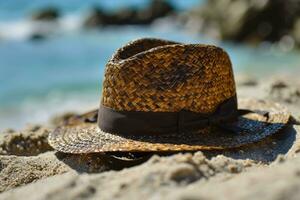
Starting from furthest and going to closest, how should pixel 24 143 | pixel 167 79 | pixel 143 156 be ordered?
pixel 24 143, pixel 167 79, pixel 143 156

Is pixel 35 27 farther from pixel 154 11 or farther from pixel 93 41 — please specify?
pixel 93 41

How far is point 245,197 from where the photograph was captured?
2.56 meters

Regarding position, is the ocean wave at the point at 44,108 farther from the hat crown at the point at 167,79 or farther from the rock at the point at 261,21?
the rock at the point at 261,21

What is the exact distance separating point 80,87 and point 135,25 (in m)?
23.5

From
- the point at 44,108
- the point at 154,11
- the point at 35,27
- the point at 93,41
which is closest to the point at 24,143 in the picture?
the point at 44,108

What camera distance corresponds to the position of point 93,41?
84.9 ft

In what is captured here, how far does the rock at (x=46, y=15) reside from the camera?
3822cm

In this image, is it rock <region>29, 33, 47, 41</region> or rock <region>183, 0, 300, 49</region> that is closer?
rock <region>183, 0, 300, 49</region>

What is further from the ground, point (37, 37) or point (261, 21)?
point (261, 21)

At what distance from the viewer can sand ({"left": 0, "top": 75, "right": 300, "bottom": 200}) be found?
8.86 ft

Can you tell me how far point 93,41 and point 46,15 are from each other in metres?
13.7

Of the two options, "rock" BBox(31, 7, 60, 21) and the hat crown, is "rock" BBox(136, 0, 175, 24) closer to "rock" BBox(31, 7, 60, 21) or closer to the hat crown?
"rock" BBox(31, 7, 60, 21)

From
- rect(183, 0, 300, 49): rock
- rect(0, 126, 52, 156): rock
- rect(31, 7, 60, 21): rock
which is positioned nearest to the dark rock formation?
rect(31, 7, 60, 21): rock

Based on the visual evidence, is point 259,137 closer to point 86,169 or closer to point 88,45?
point 86,169
